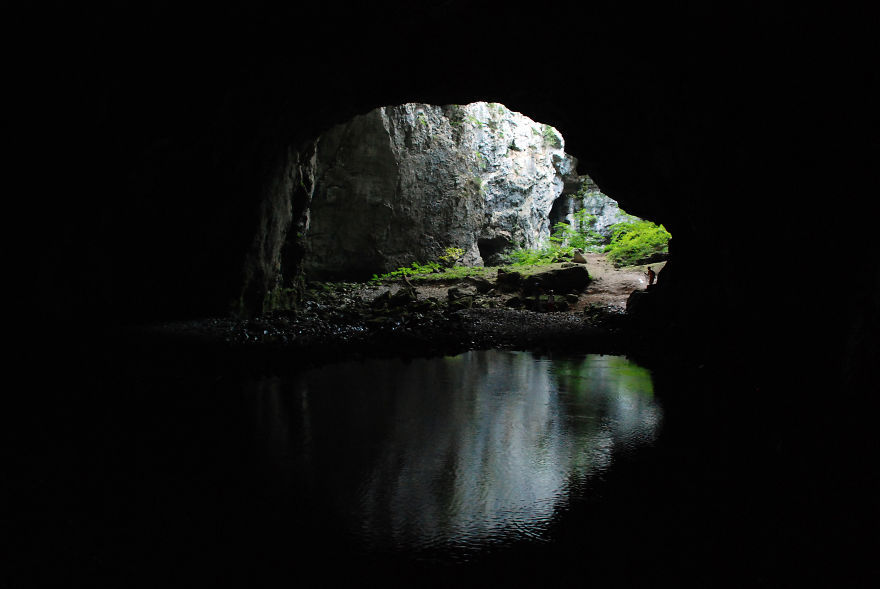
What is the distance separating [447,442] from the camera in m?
3.51

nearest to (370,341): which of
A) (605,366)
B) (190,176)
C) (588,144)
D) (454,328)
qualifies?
(454,328)

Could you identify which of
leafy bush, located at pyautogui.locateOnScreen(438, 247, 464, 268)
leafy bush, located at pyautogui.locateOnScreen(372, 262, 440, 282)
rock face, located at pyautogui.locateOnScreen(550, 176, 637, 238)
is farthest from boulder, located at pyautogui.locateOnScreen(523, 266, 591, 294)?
rock face, located at pyautogui.locateOnScreen(550, 176, 637, 238)

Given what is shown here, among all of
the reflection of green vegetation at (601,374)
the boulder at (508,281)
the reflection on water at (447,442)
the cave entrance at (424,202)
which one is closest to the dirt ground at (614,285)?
the cave entrance at (424,202)

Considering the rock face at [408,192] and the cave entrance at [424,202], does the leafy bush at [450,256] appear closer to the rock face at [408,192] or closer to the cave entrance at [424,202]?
the cave entrance at [424,202]

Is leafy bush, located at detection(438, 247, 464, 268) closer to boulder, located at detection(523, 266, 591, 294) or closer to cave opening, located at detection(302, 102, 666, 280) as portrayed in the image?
cave opening, located at detection(302, 102, 666, 280)

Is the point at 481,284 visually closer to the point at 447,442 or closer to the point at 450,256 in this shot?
the point at 450,256

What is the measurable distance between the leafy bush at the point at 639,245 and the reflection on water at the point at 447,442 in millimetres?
12730

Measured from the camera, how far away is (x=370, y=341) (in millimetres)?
7676

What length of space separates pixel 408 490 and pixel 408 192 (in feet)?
63.1

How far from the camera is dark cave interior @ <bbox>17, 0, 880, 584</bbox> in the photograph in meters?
3.44

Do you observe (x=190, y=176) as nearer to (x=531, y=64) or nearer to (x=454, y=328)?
(x=454, y=328)

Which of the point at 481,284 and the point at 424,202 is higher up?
the point at 424,202

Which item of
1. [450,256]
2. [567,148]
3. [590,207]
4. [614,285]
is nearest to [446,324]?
[567,148]

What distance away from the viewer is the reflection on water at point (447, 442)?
2404mm
